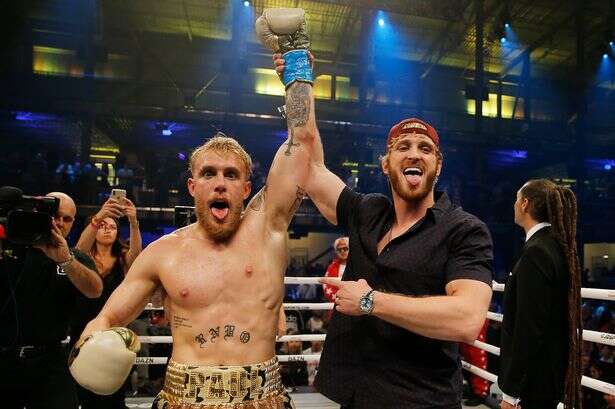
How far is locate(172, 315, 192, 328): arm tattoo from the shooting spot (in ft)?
5.98

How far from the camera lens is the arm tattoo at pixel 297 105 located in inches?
80.8

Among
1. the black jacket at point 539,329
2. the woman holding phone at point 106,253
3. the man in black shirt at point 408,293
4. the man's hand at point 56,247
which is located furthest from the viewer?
the woman holding phone at point 106,253

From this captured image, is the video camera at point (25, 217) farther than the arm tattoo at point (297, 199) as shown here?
Yes

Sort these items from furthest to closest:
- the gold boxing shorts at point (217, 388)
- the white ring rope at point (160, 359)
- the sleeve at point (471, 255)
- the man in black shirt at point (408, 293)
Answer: the white ring rope at point (160, 359) → the gold boxing shorts at point (217, 388) → the sleeve at point (471, 255) → the man in black shirt at point (408, 293)

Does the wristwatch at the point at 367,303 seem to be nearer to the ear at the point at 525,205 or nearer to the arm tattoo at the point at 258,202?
the arm tattoo at the point at 258,202

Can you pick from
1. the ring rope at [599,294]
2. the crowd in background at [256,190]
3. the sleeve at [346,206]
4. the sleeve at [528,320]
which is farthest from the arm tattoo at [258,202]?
the crowd in background at [256,190]

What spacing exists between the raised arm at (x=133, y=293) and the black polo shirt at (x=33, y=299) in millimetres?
1039

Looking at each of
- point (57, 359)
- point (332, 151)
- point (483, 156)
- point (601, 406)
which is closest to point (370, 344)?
point (57, 359)

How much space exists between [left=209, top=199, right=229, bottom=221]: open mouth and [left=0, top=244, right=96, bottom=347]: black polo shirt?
1317 millimetres

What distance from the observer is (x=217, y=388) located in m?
1.72

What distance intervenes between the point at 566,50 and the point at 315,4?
32.2 feet

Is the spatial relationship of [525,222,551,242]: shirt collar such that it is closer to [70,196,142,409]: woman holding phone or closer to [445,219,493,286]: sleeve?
[445,219,493,286]: sleeve

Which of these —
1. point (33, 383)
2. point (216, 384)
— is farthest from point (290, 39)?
point (33, 383)

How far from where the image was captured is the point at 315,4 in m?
14.6
